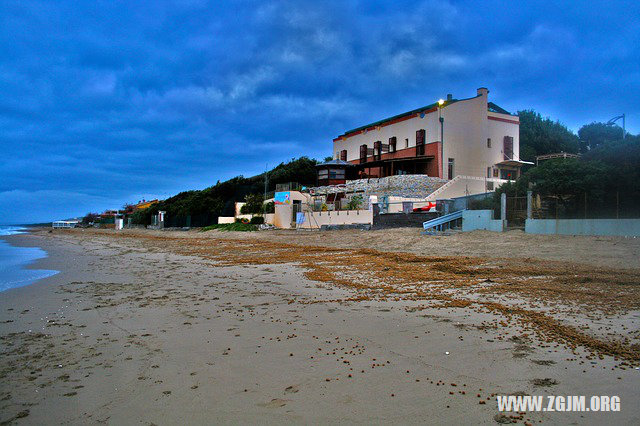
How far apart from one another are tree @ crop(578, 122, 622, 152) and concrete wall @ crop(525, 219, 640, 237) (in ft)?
155

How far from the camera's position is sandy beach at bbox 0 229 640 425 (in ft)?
10.4

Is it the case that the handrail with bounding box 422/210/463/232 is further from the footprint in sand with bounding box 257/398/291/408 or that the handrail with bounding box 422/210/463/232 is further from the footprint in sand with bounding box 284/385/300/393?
the footprint in sand with bounding box 257/398/291/408

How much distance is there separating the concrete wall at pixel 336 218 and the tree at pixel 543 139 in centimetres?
3677

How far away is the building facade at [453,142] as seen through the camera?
43219mm

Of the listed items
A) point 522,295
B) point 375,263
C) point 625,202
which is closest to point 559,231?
point 625,202

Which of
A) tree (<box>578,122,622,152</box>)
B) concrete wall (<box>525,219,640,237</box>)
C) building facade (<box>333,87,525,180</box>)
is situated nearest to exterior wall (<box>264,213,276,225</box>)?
building facade (<box>333,87,525,180</box>)

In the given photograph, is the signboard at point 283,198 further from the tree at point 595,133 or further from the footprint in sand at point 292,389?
the tree at point 595,133

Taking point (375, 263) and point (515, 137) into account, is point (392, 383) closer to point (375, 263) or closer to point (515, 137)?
point (375, 263)

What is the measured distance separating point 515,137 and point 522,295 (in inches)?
1845

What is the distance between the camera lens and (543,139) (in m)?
57.6

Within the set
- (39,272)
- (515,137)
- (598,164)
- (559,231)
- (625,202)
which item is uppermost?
(515,137)

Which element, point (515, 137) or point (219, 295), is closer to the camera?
point (219, 295)

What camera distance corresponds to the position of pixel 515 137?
47.7 metres

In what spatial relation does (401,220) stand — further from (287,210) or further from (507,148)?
(507,148)
